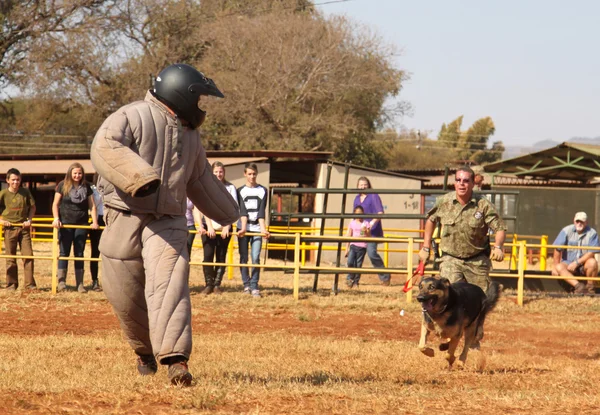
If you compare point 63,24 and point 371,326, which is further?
point 63,24

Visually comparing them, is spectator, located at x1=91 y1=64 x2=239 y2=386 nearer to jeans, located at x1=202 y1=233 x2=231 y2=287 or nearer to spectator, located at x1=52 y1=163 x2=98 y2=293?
spectator, located at x1=52 y1=163 x2=98 y2=293

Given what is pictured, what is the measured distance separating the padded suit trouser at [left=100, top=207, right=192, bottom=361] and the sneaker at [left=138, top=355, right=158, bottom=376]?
0.35 meters

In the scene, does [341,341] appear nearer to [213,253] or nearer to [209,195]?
[209,195]

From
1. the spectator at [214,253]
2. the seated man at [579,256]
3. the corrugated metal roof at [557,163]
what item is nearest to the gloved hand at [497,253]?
the spectator at [214,253]

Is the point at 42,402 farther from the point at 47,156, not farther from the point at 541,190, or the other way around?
the point at 47,156

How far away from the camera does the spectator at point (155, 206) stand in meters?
5.86

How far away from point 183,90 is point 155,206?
2.55 feet

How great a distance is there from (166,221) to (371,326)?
6814mm

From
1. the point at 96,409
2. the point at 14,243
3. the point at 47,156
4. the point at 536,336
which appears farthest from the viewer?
the point at 47,156

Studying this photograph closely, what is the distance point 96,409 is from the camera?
202 inches

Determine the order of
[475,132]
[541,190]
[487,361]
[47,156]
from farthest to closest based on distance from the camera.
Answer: [475,132]
[47,156]
[541,190]
[487,361]

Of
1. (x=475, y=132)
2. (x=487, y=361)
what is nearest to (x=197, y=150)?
(x=487, y=361)

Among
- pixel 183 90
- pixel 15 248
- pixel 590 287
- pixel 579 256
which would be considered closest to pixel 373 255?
pixel 579 256

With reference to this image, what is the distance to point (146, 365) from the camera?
22.3 feet
